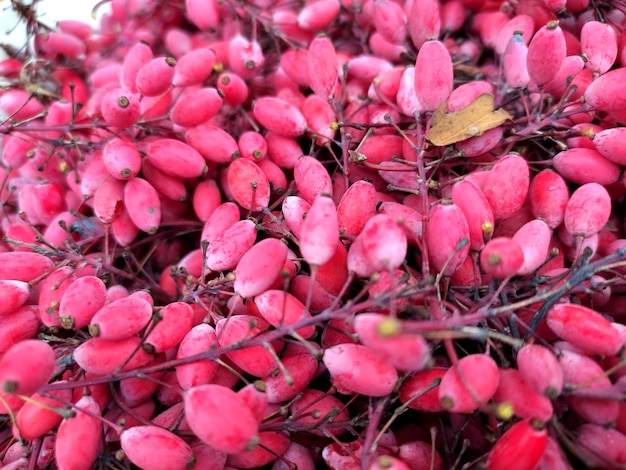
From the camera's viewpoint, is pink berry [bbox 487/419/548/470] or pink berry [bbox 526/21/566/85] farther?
pink berry [bbox 526/21/566/85]

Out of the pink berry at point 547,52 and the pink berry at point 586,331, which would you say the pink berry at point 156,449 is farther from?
the pink berry at point 547,52

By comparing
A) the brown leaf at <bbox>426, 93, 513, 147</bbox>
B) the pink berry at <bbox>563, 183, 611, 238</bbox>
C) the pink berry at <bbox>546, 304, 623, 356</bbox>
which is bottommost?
the pink berry at <bbox>546, 304, 623, 356</bbox>

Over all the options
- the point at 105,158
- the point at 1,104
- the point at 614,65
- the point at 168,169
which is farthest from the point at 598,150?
the point at 1,104

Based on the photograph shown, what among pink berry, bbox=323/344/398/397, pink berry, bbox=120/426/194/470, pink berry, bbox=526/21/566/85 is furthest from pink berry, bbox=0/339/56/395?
pink berry, bbox=526/21/566/85

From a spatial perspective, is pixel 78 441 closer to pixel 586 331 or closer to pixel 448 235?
pixel 448 235

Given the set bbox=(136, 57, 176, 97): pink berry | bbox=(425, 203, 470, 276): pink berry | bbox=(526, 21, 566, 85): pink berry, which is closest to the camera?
bbox=(425, 203, 470, 276): pink berry

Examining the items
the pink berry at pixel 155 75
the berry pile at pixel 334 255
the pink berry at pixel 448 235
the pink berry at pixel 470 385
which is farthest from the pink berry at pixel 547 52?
the pink berry at pixel 155 75

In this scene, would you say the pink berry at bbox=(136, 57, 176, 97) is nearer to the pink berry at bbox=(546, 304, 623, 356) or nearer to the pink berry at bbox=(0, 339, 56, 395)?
the pink berry at bbox=(0, 339, 56, 395)

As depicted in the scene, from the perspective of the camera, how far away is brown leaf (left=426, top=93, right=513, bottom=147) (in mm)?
983

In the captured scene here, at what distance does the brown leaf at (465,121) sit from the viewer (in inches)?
38.7

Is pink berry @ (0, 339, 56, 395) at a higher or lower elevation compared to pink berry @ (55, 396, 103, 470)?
higher

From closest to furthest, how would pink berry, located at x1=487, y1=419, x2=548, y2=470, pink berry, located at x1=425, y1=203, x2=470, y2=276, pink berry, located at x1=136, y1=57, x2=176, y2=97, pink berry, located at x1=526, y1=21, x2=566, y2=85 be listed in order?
1. pink berry, located at x1=487, y1=419, x2=548, y2=470
2. pink berry, located at x1=425, y1=203, x2=470, y2=276
3. pink berry, located at x1=526, y1=21, x2=566, y2=85
4. pink berry, located at x1=136, y1=57, x2=176, y2=97

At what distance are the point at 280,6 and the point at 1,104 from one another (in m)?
0.79

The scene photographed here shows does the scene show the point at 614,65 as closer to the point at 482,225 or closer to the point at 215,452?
the point at 482,225
